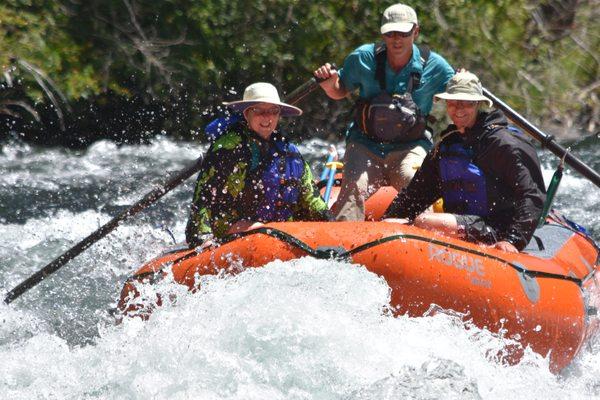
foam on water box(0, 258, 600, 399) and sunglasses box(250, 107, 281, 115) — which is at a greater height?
sunglasses box(250, 107, 281, 115)

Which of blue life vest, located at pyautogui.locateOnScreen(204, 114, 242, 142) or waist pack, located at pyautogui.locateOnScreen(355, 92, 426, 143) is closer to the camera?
blue life vest, located at pyautogui.locateOnScreen(204, 114, 242, 142)

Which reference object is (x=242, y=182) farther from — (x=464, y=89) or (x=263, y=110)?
(x=464, y=89)

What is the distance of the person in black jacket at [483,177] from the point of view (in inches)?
195

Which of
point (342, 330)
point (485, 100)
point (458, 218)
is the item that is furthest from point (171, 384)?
point (485, 100)

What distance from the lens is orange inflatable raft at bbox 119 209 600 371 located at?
446 centimetres

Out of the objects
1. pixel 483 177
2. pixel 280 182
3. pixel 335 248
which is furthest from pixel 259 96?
pixel 483 177

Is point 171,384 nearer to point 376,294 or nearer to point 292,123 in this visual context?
point 376,294

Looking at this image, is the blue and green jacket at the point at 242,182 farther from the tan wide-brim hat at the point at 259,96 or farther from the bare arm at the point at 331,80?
the bare arm at the point at 331,80

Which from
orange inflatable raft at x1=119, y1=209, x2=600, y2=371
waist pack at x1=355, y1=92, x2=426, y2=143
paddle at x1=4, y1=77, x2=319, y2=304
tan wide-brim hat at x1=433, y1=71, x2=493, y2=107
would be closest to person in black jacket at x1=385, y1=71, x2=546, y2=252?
tan wide-brim hat at x1=433, y1=71, x2=493, y2=107

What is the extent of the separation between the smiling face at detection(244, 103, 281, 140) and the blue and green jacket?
0.12 ft

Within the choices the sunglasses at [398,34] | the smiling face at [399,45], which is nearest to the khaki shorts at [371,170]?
the smiling face at [399,45]

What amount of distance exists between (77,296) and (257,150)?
202cm

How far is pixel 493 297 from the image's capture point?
180 inches

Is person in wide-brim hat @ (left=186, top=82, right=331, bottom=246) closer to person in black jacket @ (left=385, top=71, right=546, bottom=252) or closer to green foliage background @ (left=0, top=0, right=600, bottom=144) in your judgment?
person in black jacket @ (left=385, top=71, right=546, bottom=252)
